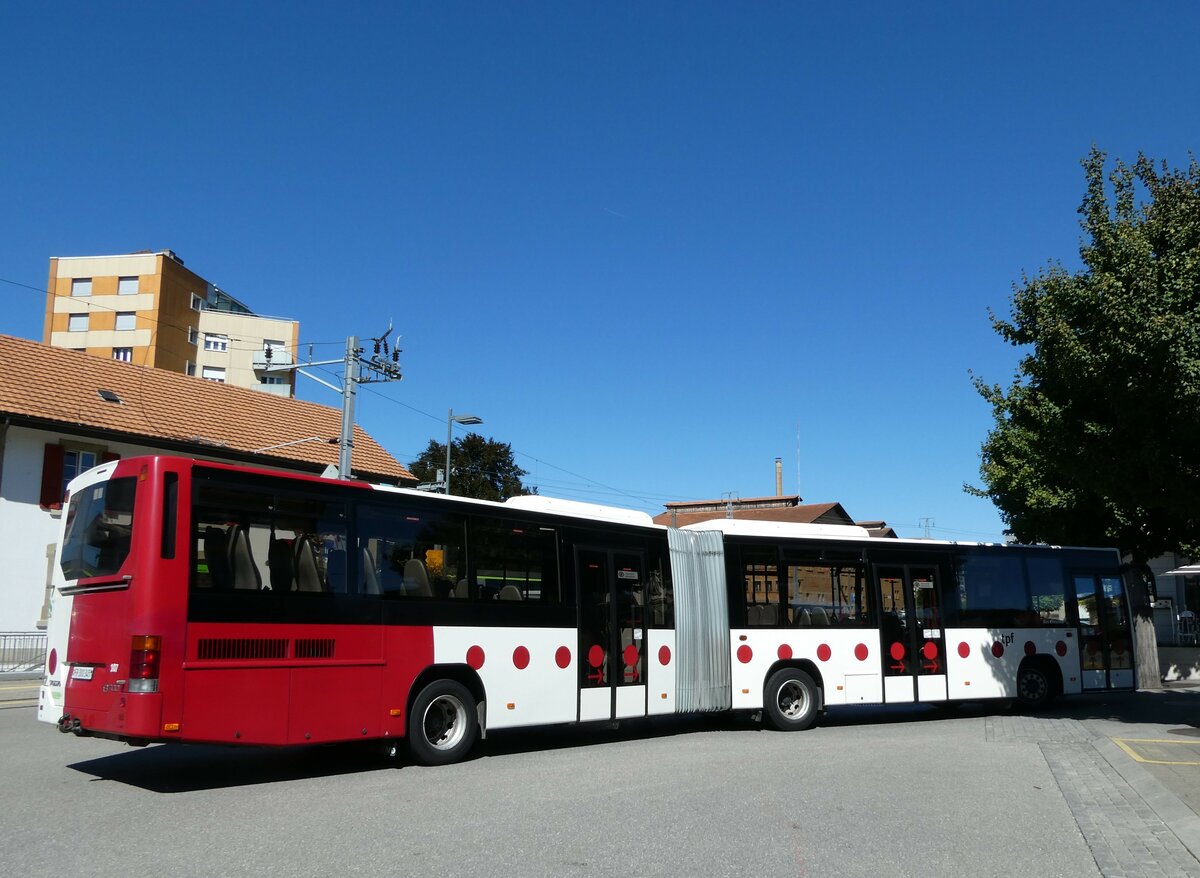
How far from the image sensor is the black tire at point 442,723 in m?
11.0

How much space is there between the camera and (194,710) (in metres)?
9.12

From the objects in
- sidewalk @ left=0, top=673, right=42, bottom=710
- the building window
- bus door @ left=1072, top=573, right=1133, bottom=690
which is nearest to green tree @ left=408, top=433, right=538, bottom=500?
the building window

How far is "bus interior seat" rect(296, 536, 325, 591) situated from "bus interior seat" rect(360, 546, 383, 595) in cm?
52

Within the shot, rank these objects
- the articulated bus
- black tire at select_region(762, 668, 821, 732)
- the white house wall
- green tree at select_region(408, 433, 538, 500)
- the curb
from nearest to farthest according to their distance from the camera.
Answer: the curb < the articulated bus < black tire at select_region(762, 668, 821, 732) < the white house wall < green tree at select_region(408, 433, 538, 500)

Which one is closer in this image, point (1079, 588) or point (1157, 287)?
point (1157, 287)

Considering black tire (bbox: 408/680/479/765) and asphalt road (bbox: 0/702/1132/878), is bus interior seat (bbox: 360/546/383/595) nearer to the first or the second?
black tire (bbox: 408/680/479/765)

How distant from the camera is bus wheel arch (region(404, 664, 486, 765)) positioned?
36.2ft

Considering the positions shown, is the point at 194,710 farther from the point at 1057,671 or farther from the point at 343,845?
the point at 1057,671

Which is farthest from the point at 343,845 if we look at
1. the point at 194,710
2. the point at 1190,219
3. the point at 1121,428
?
the point at 1190,219

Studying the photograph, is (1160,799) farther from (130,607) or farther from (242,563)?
(130,607)

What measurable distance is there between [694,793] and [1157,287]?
9.82m

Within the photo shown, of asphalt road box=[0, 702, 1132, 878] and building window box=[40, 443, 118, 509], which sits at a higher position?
building window box=[40, 443, 118, 509]

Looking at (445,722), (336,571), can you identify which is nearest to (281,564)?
(336,571)

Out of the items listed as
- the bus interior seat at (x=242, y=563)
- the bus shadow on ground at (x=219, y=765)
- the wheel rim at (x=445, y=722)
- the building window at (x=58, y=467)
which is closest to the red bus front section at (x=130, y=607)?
the bus interior seat at (x=242, y=563)
